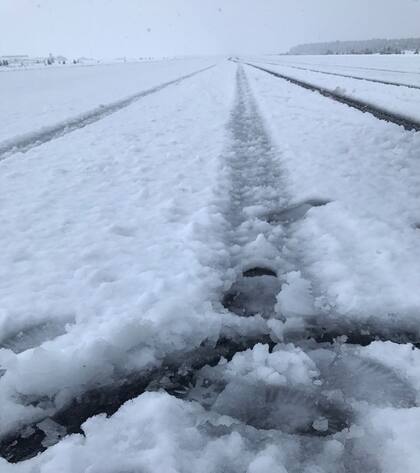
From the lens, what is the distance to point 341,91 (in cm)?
1025

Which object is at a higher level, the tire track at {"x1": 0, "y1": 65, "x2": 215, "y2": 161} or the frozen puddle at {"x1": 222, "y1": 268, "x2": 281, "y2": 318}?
the tire track at {"x1": 0, "y1": 65, "x2": 215, "y2": 161}

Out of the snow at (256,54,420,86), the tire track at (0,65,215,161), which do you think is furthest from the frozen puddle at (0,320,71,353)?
the snow at (256,54,420,86)

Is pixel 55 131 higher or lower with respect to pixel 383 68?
lower

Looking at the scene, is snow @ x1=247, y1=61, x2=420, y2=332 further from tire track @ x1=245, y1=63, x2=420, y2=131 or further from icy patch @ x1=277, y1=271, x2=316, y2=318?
tire track @ x1=245, y1=63, x2=420, y2=131

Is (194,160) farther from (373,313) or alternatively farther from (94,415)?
(94,415)

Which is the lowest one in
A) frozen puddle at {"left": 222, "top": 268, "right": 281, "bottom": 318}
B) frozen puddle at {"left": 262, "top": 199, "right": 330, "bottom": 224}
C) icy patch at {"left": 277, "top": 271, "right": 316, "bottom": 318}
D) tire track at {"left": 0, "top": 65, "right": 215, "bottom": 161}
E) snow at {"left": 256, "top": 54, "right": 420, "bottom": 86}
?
frozen puddle at {"left": 222, "top": 268, "right": 281, "bottom": 318}


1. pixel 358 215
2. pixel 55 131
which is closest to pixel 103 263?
pixel 358 215

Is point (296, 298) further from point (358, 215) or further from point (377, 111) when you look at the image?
point (377, 111)

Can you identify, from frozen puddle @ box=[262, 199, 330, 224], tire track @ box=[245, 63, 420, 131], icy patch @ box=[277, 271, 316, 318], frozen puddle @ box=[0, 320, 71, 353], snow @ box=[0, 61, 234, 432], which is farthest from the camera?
tire track @ box=[245, 63, 420, 131]

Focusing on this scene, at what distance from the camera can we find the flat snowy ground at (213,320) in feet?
4.63

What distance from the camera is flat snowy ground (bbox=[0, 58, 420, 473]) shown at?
4.63 feet

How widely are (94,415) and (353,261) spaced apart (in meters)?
1.58

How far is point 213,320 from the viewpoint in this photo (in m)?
2.01

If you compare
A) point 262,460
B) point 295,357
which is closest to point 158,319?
point 295,357
